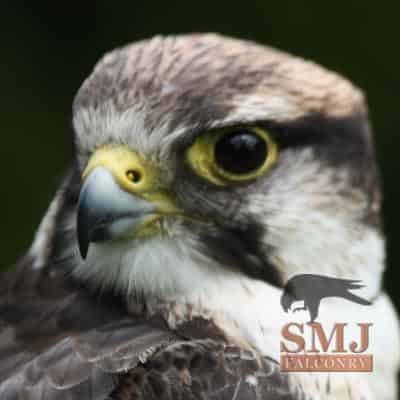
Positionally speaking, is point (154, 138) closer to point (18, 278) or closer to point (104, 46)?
point (18, 278)

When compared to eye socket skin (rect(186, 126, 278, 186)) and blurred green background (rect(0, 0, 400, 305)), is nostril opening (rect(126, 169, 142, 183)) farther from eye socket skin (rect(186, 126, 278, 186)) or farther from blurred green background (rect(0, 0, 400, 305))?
blurred green background (rect(0, 0, 400, 305))

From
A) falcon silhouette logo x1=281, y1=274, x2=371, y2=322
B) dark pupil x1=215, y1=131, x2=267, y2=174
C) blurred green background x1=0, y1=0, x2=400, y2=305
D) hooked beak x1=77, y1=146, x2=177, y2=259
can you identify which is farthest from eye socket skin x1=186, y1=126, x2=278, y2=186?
blurred green background x1=0, y1=0, x2=400, y2=305

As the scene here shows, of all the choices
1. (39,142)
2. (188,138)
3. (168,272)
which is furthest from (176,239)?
(39,142)

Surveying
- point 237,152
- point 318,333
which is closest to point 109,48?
point 237,152

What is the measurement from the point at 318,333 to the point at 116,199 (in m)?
0.60

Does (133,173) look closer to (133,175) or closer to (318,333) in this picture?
(133,175)

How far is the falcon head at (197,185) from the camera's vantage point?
6.91ft

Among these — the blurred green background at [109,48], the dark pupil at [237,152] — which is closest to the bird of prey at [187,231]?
the dark pupil at [237,152]

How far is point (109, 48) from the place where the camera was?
4.46m

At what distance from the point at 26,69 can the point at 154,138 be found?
241cm

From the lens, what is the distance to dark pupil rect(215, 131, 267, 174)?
2146 mm

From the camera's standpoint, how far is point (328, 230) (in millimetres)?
2254

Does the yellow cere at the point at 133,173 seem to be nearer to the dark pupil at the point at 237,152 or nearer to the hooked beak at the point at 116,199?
the hooked beak at the point at 116,199

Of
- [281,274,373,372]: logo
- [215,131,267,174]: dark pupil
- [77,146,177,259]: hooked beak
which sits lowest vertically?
[281,274,373,372]: logo
